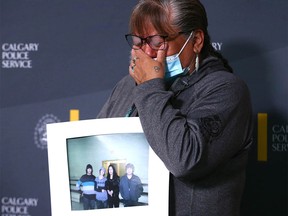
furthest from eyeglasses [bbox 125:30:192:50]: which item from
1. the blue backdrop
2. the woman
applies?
the blue backdrop

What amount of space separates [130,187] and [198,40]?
0.36m

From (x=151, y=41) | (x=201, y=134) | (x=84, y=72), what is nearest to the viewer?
(x=201, y=134)

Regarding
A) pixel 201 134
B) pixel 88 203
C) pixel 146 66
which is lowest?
pixel 88 203

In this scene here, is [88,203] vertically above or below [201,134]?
below

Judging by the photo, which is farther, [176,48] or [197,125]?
[176,48]

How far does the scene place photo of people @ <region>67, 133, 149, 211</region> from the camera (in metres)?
1.00

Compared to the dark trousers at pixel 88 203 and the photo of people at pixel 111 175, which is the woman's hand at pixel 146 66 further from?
the dark trousers at pixel 88 203

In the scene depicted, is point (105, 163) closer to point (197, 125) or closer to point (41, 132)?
point (197, 125)

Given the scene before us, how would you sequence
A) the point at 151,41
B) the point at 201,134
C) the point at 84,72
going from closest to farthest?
the point at 201,134 < the point at 151,41 < the point at 84,72

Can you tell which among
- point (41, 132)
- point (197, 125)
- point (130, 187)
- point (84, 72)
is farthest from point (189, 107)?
point (41, 132)

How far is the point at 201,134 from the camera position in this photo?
0.94m

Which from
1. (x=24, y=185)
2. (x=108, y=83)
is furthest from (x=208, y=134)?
(x=24, y=185)

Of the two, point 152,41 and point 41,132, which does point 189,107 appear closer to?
point 152,41

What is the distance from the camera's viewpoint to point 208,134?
3.12ft
